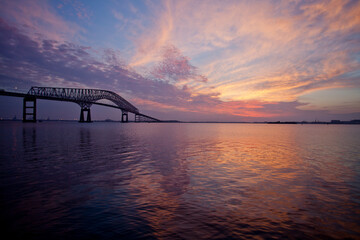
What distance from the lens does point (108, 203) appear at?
21.4 feet

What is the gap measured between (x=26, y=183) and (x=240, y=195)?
921cm

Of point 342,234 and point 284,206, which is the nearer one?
point 342,234

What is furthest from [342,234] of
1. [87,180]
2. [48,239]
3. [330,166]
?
[330,166]

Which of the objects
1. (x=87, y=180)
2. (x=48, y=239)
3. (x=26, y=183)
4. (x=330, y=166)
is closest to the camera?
(x=48, y=239)

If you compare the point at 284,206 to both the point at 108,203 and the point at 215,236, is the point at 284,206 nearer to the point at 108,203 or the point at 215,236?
the point at 215,236

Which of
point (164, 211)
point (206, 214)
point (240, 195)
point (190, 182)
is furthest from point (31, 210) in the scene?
point (240, 195)

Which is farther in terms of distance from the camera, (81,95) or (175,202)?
(81,95)

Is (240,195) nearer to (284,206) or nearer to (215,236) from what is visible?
(284,206)

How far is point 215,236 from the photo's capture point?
467cm

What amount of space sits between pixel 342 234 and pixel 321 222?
61 cm

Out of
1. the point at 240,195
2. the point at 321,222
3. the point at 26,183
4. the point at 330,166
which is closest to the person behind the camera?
the point at 321,222

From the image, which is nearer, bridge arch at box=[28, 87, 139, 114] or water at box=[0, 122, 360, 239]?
water at box=[0, 122, 360, 239]

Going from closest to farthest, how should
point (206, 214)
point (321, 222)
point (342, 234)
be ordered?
point (342, 234), point (321, 222), point (206, 214)

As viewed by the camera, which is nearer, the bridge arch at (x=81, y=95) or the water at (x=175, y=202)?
the water at (x=175, y=202)
